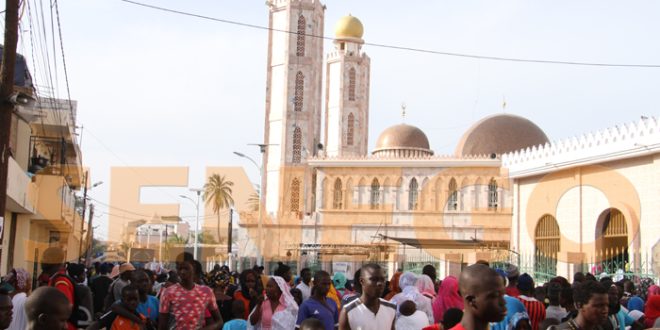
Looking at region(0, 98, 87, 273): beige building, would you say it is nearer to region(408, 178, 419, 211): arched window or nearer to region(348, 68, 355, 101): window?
region(408, 178, 419, 211): arched window

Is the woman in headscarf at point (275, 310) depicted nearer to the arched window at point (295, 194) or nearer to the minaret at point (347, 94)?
the arched window at point (295, 194)

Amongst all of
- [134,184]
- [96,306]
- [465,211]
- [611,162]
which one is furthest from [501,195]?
[96,306]

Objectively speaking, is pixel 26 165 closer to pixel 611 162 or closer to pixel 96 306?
pixel 96 306

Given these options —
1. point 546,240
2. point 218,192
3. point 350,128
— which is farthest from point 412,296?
point 218,192

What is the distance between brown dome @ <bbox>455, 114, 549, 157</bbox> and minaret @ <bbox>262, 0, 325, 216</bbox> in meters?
9.78

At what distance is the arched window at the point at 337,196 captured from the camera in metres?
45.4

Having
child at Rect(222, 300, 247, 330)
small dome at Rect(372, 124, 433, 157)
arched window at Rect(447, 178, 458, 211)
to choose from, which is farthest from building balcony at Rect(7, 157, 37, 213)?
small dome at Rect(372, 124, 433, 157)

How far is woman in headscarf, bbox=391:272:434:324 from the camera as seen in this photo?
7.24 m

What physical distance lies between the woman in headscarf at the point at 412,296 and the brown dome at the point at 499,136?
40.2 m

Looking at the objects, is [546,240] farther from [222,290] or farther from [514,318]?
[514,318]

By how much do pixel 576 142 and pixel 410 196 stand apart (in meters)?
17.2

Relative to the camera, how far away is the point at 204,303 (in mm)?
6723

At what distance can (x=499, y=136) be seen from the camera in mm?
48531

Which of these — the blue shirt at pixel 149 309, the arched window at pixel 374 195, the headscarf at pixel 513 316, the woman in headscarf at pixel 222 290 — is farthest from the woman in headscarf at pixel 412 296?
the arched window at pixel 374 195
